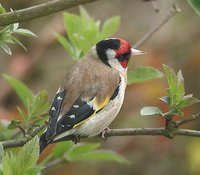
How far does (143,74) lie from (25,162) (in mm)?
1460

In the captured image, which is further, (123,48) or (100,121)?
(123,48)

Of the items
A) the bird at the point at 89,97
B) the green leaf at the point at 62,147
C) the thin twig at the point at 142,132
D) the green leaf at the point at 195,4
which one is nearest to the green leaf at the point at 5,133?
the bird at the point at 89,97

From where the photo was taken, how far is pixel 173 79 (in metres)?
2.91

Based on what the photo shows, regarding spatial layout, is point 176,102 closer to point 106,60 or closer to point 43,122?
point 43,122

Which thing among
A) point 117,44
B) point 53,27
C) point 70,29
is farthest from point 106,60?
point 53,27

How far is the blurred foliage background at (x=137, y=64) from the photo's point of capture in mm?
6160

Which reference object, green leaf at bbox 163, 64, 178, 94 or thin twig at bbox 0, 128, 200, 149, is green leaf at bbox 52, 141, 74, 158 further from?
green leaf at bbox 163, 64, 178, 94

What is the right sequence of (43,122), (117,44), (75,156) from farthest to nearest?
(117,44) → (75,156) → (43,122)

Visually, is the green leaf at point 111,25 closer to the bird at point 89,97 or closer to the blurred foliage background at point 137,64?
the bird at point 89,97

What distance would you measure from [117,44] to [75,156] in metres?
0.88

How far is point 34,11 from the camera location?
271 cm

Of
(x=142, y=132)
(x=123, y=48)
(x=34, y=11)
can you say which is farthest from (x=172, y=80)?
(x=123, y=48)

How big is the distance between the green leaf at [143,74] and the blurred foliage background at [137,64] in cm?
222

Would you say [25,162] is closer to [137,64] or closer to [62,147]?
[62,147]
